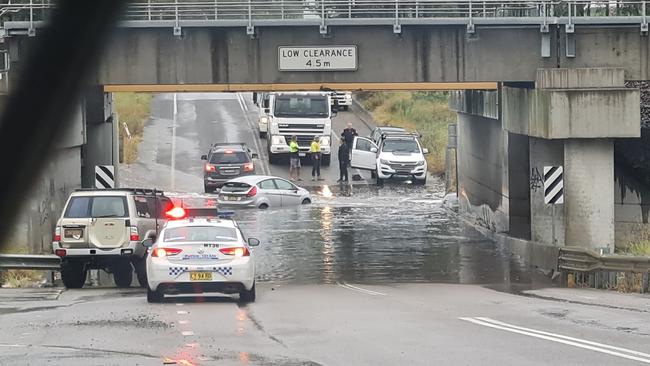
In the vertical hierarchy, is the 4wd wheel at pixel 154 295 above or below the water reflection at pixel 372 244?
above

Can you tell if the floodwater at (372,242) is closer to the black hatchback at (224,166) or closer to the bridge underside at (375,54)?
the black hatchback at (224,166)

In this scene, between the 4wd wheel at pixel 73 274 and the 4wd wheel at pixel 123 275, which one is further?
the 4wd wheel at pixel 123 275

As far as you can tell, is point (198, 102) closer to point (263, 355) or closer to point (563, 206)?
point (563, 206)

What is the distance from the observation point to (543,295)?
70.6ft

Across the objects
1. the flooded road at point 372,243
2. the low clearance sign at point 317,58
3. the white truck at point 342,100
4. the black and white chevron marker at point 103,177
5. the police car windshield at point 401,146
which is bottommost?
the flooded road at point 372,243

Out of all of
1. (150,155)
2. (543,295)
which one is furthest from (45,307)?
(150,155)

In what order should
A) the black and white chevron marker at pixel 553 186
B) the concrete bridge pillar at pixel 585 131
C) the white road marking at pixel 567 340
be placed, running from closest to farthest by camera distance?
the white road marking at pixel 567 340 → the black and white chevron marker at pixel 553 186 → the concrete bridge pillar at pixel 585 131

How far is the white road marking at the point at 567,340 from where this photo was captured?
11.9m

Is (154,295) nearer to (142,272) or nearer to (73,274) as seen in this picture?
(73,274)

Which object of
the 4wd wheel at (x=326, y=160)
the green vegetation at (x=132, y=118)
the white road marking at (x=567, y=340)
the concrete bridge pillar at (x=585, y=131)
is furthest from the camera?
the green vegetation at (x=132, y=118)

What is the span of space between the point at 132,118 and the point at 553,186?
135 ft

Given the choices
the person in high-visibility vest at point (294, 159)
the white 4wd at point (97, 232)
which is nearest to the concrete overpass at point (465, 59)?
the white 4wd at point (97, 232)

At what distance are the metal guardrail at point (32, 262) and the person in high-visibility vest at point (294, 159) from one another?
1117 inches

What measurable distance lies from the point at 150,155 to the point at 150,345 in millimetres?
44979
